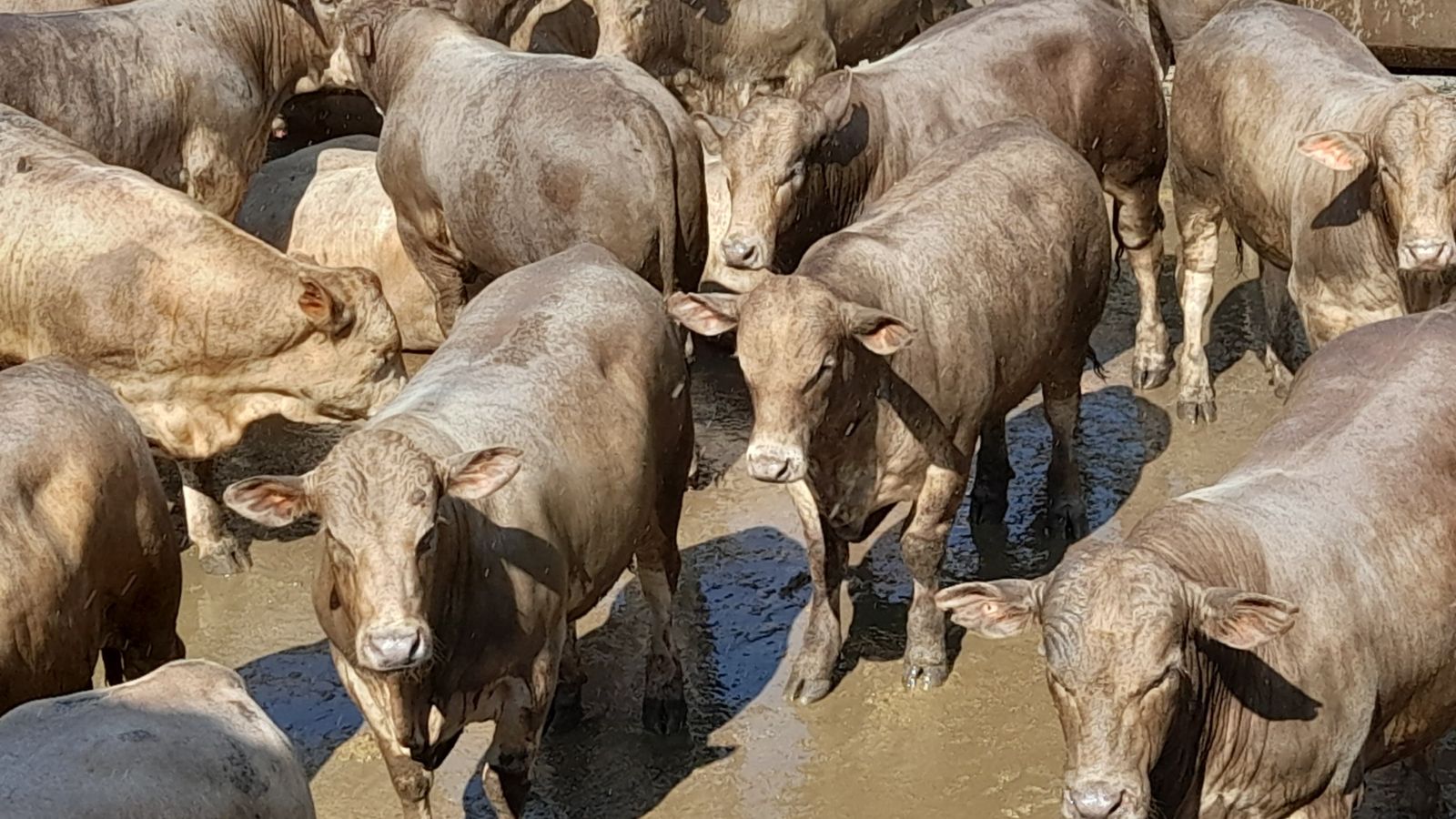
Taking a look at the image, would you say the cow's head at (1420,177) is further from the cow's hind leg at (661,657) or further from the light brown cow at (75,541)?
the light brown cow at (75,541)

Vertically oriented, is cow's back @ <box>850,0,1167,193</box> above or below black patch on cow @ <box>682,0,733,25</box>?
above

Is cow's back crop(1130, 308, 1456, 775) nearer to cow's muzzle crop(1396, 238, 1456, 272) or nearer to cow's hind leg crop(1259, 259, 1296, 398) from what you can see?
cow's muzzle crop(1396, 238, 1456, 272)

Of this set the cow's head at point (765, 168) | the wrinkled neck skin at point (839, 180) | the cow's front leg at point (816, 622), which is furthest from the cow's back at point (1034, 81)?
the cow's front leg at point (816, 622)

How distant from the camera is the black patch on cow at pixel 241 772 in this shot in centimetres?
595

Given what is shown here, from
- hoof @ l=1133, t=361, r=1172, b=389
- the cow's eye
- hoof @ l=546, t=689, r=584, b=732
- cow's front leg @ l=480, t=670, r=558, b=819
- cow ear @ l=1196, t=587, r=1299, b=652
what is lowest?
hoof @ l=1133, t=361, r=1172, b=389

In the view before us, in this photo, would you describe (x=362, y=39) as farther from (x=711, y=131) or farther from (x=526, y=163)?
(x=711, y=131)

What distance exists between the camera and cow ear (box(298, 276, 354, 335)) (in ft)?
32.5

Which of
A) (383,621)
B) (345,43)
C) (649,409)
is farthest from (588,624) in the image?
(345,43)

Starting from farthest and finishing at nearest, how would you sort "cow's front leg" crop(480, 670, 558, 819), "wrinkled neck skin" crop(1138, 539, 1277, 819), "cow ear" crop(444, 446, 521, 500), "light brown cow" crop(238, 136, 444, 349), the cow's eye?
"light brown cow" crop(238, 136, 444, 349)
the cow's eye
"cow's front leg" crop(480, 670, 558, 819)
"cow ear" crop(444, 446, 521, 500)
"wrinkled neck skin" crop(1138, 539, 1277, 819)

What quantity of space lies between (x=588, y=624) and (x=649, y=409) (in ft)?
5.63

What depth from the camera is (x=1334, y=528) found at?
6.80 metres

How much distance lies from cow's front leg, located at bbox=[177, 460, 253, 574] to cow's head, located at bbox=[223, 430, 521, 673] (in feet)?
11.5

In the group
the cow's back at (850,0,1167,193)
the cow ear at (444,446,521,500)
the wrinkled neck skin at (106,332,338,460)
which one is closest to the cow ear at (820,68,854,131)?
the cow's back at (850,0,1167,193)

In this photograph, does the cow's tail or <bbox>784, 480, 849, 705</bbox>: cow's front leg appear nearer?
<bbox>784, 480, 849, 705</bbox>: cow's front leg
